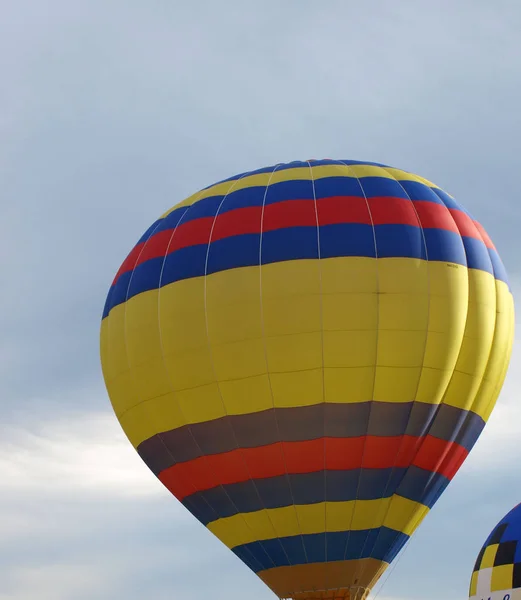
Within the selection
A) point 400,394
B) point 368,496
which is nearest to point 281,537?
point 368,496

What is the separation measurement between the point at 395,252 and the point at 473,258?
4.80 ft

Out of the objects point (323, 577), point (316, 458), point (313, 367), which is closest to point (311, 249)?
point (313, 367)

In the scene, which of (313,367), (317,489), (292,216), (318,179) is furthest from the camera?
(318,179)

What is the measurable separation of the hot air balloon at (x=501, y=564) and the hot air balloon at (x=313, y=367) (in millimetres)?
3657

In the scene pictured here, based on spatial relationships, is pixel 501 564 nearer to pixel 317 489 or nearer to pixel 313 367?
pixel 317 489

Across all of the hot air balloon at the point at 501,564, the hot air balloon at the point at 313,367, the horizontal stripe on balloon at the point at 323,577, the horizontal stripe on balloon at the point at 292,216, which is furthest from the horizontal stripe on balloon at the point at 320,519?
the hot air balloon at the point at 501,564

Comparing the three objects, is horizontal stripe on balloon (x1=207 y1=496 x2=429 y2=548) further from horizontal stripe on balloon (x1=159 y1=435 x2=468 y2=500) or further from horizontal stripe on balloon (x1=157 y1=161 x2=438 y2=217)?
horizontal stripe on balloon (x1=157 y1=161 x2=438 y2=217)

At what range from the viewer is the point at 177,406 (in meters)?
17.5

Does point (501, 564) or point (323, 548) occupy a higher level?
point (501, 564)

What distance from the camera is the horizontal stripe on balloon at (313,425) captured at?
16.8 metres

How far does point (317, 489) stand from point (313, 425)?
2.92ft

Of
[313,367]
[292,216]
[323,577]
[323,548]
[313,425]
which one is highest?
[292,216]

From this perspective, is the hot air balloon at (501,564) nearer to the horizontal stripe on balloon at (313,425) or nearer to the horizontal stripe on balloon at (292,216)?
the horizontal stripe on balloon at (313,425)

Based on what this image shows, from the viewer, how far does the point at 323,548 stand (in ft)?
56.1
